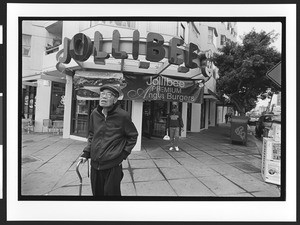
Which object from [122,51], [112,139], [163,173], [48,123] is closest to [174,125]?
[163,173]

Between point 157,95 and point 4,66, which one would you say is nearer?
point 4,66

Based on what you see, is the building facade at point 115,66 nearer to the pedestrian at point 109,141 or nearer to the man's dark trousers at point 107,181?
the pedestrian at point 109,141

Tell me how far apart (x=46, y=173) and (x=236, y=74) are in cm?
767

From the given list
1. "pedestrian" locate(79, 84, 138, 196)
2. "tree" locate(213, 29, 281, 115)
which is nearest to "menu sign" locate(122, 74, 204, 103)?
"pedestrian" locate(79, 84, 138, 196)

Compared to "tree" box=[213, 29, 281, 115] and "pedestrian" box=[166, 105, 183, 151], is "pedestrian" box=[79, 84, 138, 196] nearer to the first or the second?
"pedestrian" box=[166, 105, 183, 151]

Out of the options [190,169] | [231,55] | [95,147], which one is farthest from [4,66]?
[231,55]

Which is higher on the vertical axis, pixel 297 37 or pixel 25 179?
pixel 297 37

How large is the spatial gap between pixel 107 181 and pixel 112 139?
0.65 m

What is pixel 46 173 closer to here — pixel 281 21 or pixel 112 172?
pixel 112 172

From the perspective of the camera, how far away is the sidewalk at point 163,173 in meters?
3.23

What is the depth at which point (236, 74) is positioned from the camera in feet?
23.9

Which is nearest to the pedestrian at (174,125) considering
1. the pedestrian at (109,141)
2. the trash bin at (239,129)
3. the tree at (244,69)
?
the trash bin at (239,129)

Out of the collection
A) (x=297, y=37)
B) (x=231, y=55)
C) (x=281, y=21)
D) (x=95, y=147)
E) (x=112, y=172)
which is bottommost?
(x=112, y=172)

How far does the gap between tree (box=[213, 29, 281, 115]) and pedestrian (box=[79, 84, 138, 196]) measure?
5.32 meters
